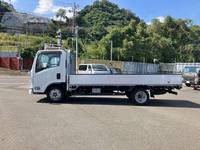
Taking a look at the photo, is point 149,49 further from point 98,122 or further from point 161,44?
point 98,122

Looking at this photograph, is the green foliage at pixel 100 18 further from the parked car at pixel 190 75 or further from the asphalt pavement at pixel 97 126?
the asphalt pavement at pixel 97 126

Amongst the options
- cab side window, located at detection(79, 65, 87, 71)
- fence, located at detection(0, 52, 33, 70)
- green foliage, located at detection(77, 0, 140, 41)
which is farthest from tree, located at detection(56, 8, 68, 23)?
cab side window, located at detection(79, 65, 87, 71)

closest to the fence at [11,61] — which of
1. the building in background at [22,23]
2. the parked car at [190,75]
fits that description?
the parked car at [190,75]

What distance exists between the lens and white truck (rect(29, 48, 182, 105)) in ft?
64.0

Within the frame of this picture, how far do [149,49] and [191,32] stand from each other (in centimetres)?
2351

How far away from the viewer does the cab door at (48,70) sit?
64.4 feet

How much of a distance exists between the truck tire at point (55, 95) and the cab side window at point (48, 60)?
1.07 metres

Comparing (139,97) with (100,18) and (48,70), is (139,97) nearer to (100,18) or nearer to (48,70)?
(48,70)

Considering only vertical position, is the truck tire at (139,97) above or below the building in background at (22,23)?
below

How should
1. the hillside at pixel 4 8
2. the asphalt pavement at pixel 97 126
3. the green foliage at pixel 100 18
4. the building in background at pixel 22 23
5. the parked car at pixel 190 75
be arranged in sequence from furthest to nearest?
1. the hillside at pixel 4 8
2. the building in background at pixel 22 23
3. the green foliage at pixel 100 18
4. the parked car at pixel 190 75
5. the asphalt pavement at pixel 97 126

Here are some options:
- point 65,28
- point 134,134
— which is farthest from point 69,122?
point 65,28

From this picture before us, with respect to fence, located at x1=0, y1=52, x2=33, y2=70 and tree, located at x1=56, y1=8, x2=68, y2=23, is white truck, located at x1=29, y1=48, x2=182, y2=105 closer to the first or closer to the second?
fence, located at x1=0, y1=52, x2=33, y2=70

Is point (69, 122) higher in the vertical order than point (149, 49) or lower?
lower

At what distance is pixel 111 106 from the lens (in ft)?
60.0
